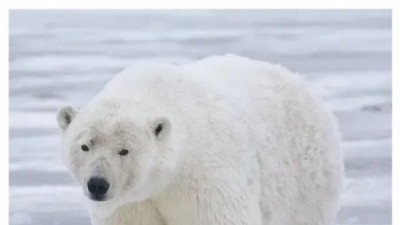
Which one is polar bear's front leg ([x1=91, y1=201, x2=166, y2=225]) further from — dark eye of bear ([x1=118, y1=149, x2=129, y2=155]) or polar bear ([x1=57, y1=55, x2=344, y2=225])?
dark eye of bear ([x1=118, y1=149, x2=129, y2=155])

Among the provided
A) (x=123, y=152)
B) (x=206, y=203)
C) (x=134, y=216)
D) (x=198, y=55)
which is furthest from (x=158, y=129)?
(x=198, y=55)

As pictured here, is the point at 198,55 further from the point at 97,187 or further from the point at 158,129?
the point at 97,187

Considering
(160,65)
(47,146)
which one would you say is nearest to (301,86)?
(160,65)

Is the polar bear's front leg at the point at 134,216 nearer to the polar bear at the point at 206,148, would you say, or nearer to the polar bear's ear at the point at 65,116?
the polar bear at the point at 206,148

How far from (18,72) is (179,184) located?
416 cm

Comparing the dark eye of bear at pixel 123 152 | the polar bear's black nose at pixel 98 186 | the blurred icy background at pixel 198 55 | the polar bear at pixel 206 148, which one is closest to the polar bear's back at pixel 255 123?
the polar bear at pixel 206 148

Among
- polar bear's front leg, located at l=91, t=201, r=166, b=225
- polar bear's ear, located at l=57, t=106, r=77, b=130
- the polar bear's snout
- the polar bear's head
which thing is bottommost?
polar bear's front leg, located at l=91, t=201, r=166, b=225

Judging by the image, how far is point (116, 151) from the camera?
16.7 ft

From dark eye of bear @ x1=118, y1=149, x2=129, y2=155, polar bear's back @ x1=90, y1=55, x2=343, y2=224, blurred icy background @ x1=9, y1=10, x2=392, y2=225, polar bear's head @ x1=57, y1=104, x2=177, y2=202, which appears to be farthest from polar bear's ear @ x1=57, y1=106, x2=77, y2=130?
blurred icy background @ x1=9, y1=10, x2=392, y2=225

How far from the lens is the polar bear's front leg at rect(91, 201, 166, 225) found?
18.2 ft

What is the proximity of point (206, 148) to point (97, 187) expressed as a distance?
69 cm

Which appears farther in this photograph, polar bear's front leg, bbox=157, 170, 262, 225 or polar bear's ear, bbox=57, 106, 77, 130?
polar bear's front leg, bbox=157, 170, 262, 225

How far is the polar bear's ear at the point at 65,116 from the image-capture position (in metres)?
5.20
